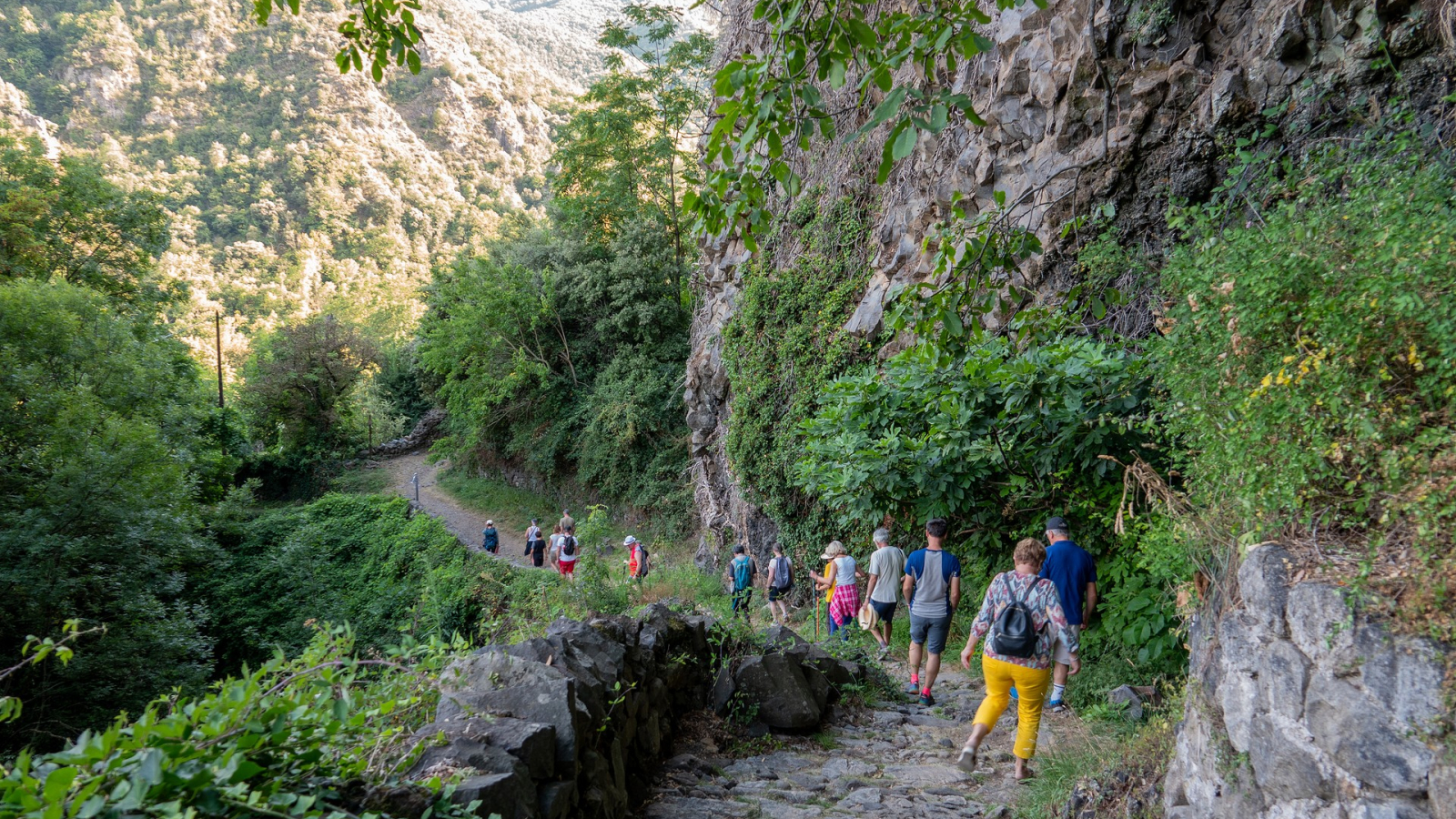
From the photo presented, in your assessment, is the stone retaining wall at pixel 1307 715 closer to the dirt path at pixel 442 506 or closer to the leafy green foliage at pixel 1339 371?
the leafy green foliage at pixel 1339 371

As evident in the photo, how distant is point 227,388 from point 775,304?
3284cm

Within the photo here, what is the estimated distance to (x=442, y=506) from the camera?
85.4 ft

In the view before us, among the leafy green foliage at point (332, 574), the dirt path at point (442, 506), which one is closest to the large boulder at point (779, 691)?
the leafy green foliage at point (332, 574)

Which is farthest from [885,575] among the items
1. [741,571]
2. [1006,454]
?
[741,571]

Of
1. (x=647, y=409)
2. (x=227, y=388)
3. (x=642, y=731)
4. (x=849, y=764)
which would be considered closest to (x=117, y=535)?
→ (x=647, y=409)

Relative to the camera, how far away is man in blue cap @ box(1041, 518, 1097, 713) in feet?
18.1

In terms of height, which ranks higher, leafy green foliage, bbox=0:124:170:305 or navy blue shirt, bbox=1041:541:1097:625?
leafy green foliage, bbox=0:124:170:305

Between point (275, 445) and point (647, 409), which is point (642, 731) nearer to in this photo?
point (647, 409)

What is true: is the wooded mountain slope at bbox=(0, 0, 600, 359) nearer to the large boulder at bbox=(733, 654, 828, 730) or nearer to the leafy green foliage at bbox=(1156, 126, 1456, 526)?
the large boulder at bbox=(733, 654, 828, 730)

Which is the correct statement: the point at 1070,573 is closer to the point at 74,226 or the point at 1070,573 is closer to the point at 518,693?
the point at 518,693

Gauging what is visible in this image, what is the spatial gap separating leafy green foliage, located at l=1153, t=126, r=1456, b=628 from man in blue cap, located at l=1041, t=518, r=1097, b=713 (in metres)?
2.31

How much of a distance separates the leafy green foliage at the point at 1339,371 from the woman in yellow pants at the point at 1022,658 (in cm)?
125

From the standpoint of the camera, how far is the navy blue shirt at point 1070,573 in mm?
5512

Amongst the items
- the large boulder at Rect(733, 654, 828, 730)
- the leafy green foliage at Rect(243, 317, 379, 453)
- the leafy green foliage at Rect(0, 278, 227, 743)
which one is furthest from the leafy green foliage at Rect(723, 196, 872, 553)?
the leafy green foliage at Rect(243, 317, 379, 453)
